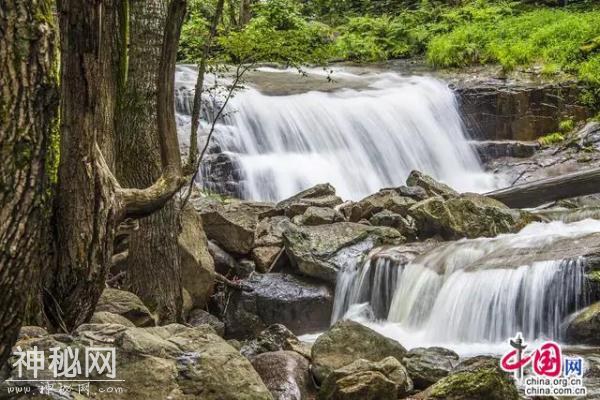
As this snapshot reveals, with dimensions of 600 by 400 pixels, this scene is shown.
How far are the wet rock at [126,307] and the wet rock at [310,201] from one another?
16.7 feet

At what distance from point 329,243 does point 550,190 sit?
4.84m

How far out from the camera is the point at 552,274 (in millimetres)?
7469

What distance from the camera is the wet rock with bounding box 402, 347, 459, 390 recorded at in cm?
597

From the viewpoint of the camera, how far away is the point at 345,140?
48.4 feet

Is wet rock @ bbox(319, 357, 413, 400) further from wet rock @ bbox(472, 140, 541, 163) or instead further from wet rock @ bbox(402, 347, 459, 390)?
wet rock @ bbox(472, 140, 541, 163)

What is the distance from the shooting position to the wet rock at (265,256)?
9.42 metres

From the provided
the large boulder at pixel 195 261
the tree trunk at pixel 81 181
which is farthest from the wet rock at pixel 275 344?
the tree trunk at pixel 81 181

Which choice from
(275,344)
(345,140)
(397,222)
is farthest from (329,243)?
(345,140)

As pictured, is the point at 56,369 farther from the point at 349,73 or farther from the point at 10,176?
the point at 349,73

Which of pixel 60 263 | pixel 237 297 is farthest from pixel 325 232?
pixel 60 263

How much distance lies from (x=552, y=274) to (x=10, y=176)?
20.3 ft

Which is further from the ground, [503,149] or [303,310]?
[503,149]

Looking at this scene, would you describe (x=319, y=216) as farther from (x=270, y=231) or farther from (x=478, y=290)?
(x=478, y=290)

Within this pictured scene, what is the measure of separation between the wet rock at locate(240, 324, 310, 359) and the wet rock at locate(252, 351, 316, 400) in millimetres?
424
